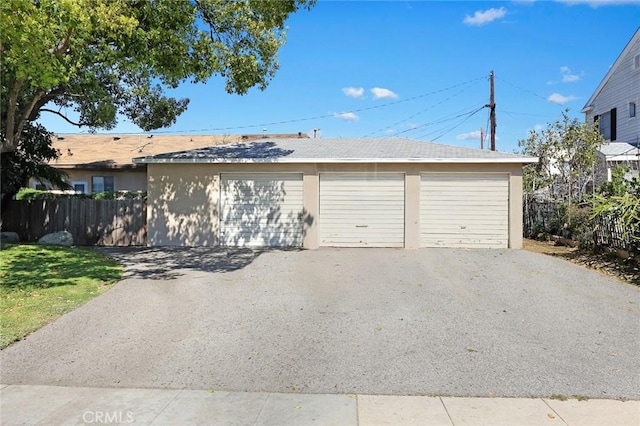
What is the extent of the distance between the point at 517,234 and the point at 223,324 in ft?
33.0

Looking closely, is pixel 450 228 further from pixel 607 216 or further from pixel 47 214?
pixel 47 214

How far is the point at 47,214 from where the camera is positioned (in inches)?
608

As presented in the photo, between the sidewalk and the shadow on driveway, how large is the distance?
526 centimetres

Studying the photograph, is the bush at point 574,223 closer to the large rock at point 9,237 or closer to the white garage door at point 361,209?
the white garage door at point 361,209

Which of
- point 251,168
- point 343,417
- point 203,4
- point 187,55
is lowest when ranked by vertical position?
point 343,417

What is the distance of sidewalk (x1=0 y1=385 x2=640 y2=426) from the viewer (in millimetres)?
3762

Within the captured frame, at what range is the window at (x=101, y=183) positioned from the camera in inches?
849

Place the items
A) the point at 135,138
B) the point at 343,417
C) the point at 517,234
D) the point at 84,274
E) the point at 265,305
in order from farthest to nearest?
the point at 135,138 < the point at 517,234 < the point at 84,274 < the point at 265,305 < the point at 343,417

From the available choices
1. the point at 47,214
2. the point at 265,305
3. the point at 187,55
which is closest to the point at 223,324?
the point at 265,305

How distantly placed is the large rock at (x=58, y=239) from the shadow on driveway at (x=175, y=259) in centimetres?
131

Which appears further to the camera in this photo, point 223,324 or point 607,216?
point 607,216

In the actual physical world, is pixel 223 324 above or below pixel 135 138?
below

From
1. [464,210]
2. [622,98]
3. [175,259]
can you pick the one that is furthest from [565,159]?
[175,259]

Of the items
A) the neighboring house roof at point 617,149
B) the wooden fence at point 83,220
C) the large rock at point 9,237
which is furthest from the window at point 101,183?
the neighboring house roof at point 617,149
